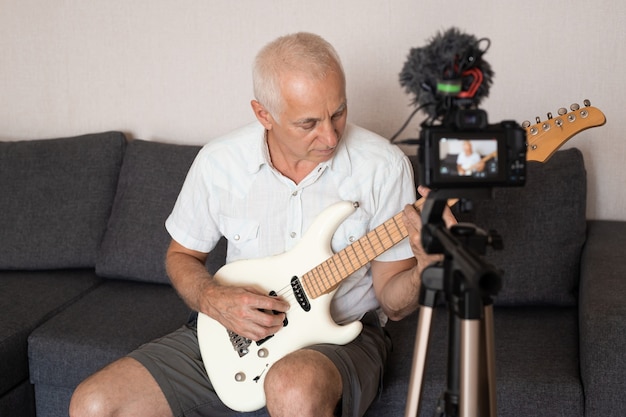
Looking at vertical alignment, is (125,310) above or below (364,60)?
below

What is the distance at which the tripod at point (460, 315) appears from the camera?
3.28ft

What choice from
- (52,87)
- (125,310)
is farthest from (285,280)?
(52,87)

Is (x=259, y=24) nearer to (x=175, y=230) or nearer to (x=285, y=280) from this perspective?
(x=175, y=230)

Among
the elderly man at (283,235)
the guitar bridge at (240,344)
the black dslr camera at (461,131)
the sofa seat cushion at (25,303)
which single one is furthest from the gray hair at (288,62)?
the sofa seat cushion at (25,303)

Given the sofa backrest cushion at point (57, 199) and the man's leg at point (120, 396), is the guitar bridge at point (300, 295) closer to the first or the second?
the man's leg at point (120, 396)

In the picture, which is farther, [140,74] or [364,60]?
[140,74]

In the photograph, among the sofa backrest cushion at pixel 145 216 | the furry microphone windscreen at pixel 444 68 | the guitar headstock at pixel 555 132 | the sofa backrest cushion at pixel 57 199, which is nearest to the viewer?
the furry microphone windscreen at pixel 444 68

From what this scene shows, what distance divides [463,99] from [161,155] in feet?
5.10

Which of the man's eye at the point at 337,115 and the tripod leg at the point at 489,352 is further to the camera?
the man's eye at the point at 337,115

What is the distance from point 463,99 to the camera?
1053 millimetres

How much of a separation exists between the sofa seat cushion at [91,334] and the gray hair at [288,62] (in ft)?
2.38

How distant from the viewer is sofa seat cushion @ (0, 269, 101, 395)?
2046mm

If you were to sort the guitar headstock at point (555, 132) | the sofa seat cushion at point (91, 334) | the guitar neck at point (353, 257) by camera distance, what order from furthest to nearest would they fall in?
the sofa seat cushion at point (91, 334), the guitar neck at point (353, 257), the guitar headstock at point (555, 132)

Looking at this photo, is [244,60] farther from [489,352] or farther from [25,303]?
[489,352]
